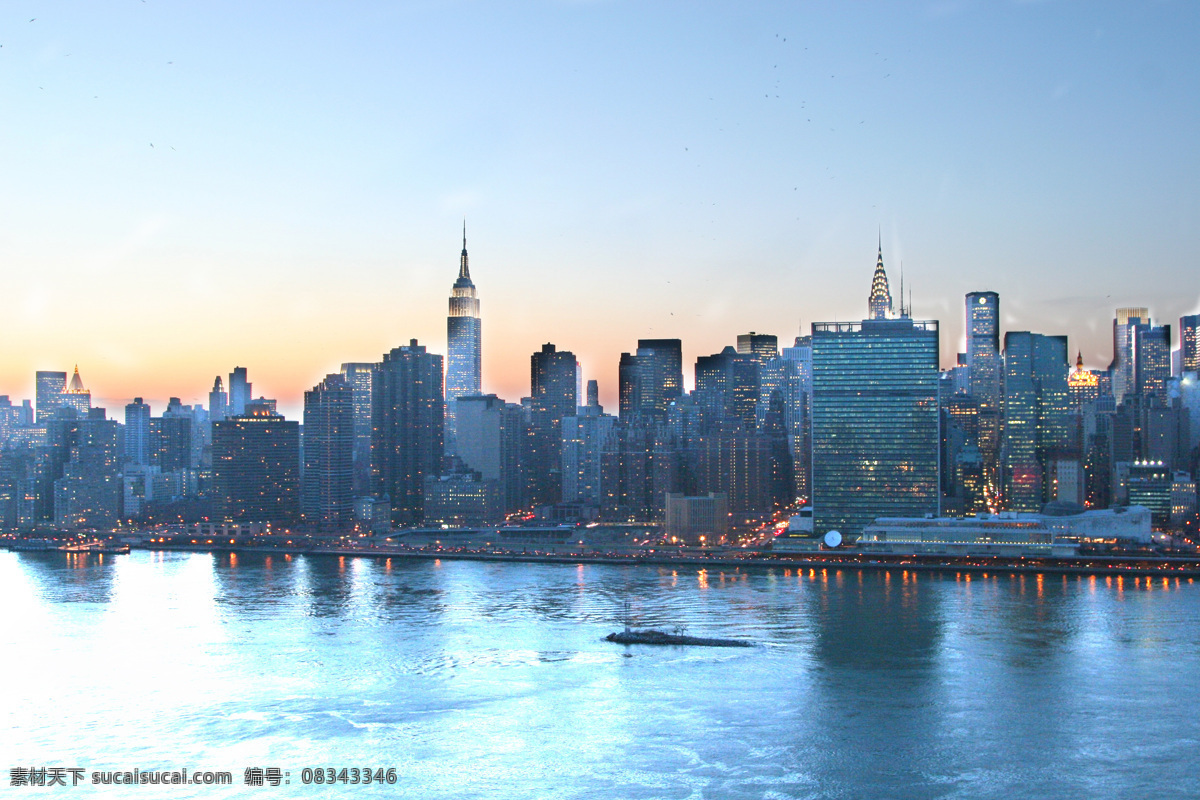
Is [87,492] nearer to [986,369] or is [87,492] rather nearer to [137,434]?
[137,434]

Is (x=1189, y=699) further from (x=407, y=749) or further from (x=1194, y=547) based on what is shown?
(x=1194, y=547)

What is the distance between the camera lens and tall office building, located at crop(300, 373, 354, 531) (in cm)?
6344

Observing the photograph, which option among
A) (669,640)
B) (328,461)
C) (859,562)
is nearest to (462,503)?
(328,461)

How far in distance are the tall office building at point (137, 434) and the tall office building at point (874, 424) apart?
→ 61.7m

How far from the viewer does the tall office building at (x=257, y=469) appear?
6050 cm

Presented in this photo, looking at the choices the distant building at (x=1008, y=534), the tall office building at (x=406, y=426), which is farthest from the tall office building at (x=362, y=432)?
the distant building at (x=1008, y=534)

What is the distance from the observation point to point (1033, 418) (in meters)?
67.6

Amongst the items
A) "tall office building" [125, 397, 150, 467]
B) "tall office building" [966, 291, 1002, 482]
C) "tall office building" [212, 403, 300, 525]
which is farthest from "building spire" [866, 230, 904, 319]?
"tall office building" [125, 397, 150, 467]

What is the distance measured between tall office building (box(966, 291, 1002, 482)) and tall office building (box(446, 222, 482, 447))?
4372 centimetres

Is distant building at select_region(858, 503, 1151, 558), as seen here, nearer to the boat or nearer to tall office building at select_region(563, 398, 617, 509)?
the boat

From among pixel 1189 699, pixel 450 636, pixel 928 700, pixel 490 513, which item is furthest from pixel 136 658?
pixel 490 513

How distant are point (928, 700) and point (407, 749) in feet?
29.8

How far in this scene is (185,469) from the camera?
83750mm

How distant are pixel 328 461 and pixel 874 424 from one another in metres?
31.6
